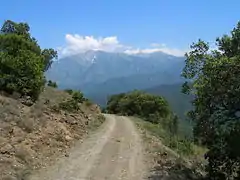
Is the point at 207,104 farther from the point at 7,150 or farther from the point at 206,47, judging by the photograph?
the point at 7,150

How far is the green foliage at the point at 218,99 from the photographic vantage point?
19547mm

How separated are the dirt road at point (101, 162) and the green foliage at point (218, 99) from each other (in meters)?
3.75

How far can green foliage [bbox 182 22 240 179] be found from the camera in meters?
19.5

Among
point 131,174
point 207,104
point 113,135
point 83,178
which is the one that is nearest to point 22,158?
point 83,178

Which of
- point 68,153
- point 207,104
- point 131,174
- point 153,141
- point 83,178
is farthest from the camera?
point 153,141

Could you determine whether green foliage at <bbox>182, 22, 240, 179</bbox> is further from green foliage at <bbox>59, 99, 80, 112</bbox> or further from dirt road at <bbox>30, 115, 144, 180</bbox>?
green foliage at <bbox>59, 99, 80, 112</bbox>

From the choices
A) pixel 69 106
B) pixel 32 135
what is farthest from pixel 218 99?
pixel 69 106

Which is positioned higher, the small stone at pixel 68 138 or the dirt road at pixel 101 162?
the small stone at pixel 68 138

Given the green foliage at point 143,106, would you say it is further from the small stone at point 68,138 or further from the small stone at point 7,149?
the small stone at point 7,149

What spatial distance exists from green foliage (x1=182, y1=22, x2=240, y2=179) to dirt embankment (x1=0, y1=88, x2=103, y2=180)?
7628 mm

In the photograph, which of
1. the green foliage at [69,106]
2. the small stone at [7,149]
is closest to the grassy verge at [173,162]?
the small stone at [7,149]

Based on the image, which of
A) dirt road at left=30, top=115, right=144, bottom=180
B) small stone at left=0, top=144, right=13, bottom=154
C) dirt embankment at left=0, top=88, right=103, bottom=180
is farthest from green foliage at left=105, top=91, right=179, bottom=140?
small stone at left=0, top=144, right=13, bottom=154

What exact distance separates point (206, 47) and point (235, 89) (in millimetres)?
2993

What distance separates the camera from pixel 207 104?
2105cm
